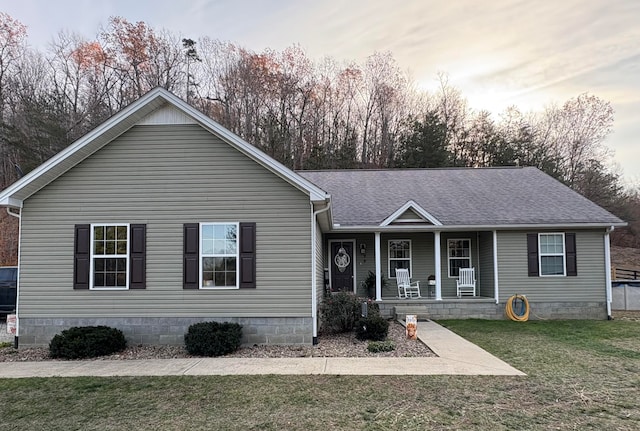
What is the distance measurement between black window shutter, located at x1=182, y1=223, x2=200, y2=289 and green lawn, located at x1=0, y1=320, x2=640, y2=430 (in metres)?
2.65

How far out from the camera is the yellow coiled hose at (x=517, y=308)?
511 inches

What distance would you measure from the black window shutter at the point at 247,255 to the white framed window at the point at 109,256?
2398mm

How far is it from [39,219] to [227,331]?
4.71 metres

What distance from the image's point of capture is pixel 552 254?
13320mm

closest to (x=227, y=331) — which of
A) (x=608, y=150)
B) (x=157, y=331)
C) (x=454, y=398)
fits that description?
(x=157, y=331)

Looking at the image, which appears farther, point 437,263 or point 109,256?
point 437,263

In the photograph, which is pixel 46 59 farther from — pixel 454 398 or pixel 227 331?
pixel 454 398

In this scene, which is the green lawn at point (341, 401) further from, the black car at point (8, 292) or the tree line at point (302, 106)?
the tree line at point (302, 106)

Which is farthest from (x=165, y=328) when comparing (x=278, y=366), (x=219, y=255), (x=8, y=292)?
(x=8, y=292)

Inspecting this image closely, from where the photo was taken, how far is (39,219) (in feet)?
31.4

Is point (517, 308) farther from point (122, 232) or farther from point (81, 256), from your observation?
point (81, 256)

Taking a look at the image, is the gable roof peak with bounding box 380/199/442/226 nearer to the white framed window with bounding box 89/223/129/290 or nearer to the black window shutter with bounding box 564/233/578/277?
the black window shutter with bounding box 564/233/578/277

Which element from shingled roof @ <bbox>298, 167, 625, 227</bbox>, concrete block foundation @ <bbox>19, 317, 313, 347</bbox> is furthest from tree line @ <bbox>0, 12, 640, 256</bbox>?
concrete block foundation @ <bbox>19, 317, 313, 347</bbox>

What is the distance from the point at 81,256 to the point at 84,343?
6.22ft
